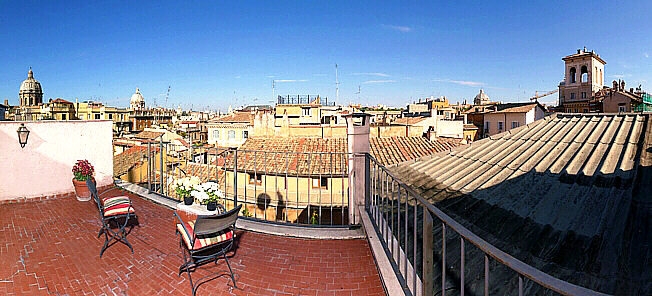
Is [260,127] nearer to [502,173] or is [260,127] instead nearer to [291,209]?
[291,209]

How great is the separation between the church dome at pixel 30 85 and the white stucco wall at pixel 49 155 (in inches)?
3864

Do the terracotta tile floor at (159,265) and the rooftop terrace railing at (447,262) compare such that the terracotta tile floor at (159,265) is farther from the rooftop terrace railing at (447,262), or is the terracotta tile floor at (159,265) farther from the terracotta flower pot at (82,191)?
the terracotta flower pot at (82,191)

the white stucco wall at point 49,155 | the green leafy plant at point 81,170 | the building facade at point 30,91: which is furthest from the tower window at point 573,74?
the building facade at point 30,91

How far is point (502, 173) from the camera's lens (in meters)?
6.46

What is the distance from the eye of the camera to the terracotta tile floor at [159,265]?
3.35 metres

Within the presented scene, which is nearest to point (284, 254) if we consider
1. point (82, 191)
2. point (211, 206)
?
point (211, 206)

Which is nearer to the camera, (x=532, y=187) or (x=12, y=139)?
(x=532, y=187)

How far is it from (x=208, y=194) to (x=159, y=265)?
100cm

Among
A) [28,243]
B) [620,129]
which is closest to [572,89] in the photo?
[620,129]

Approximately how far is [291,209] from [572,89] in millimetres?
49130

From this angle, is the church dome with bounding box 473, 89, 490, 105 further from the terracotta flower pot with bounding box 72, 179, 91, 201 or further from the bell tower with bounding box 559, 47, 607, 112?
the terracotta flower pot with bounding box 72, 179, 91, 201

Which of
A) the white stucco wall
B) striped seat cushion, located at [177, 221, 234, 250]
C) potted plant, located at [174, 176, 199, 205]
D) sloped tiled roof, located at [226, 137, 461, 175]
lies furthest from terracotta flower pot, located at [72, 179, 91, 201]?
sloped tiled roof, located at [226, 137, 461, 175]

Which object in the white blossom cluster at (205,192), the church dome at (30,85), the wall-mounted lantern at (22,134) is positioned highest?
the church dome at (30,85)

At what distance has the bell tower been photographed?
46.5 metres
